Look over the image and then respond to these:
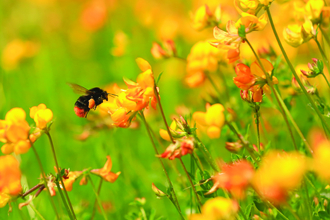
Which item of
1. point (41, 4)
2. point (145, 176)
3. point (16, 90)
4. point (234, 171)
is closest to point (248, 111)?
point (145, 176)

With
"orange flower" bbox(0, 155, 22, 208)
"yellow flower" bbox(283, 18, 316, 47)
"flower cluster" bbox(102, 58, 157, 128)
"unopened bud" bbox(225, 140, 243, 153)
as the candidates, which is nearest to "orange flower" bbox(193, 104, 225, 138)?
"unopened bud" bbox(225, 140, 243, 153)

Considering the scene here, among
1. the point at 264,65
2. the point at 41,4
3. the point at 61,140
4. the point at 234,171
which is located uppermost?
the point at 41,4

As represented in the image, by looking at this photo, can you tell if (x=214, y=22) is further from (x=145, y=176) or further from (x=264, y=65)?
(x=145, y=176)

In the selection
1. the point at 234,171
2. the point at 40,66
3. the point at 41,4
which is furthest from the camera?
the point at 41,4

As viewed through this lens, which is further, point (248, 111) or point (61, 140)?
point (61, 140)

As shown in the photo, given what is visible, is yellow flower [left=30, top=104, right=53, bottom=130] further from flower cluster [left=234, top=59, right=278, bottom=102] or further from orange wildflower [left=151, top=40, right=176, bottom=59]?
orange wildflower [left=151, top=40, right=176, bottom=59]

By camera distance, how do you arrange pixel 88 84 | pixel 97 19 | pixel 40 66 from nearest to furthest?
pixel 97 19, pixel 88 84, pixel 40 66

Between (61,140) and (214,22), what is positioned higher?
(214,22)
